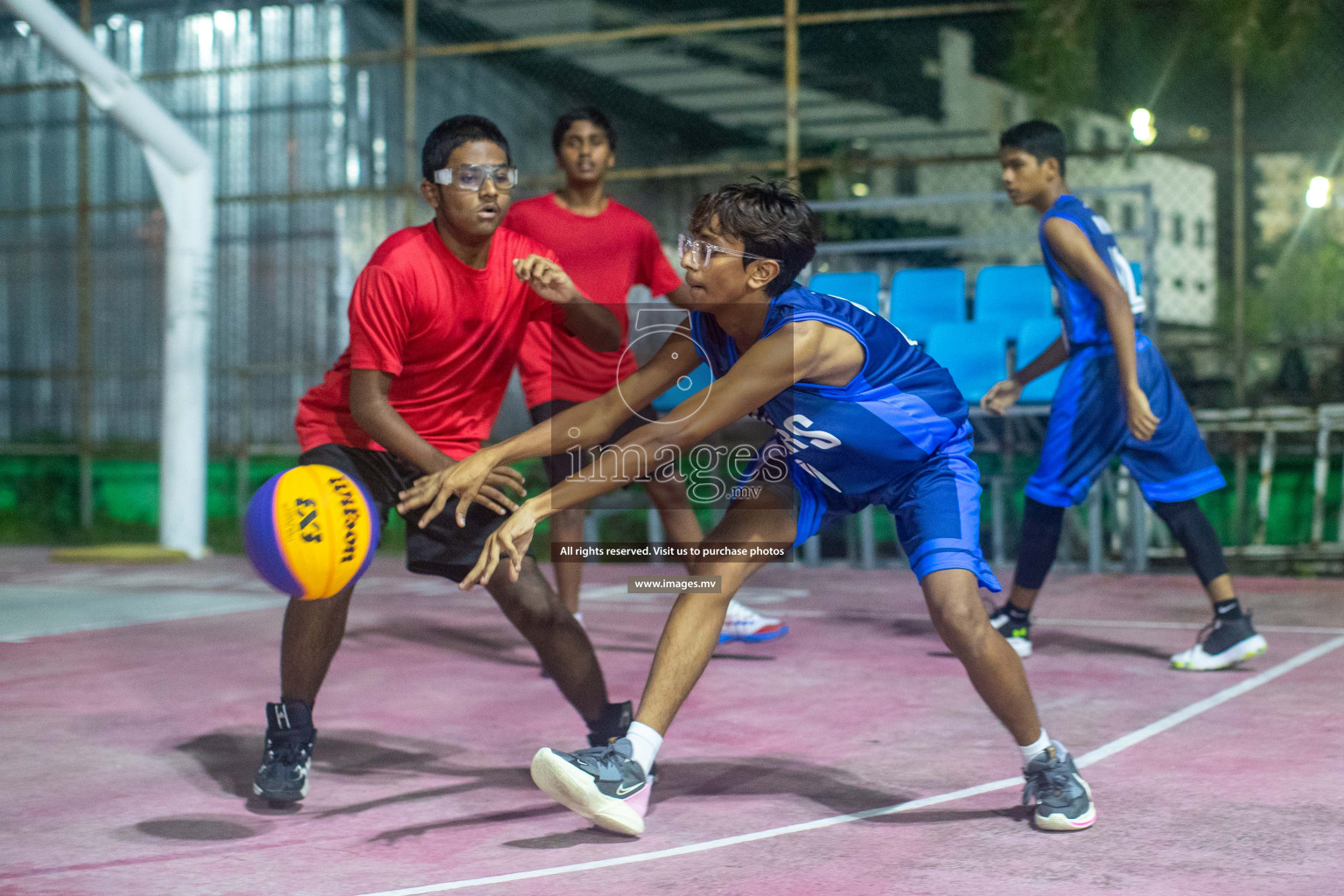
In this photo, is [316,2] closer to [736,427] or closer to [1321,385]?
[736,427]

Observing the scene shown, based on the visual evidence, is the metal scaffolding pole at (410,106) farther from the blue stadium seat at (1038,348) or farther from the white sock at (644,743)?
the white sock at (644,743)

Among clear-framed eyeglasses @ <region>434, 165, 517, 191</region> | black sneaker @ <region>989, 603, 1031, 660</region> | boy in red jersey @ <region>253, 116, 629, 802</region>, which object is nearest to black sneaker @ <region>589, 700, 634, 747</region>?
boy in red jersey @ <region>253, 116, 629, 802</region>

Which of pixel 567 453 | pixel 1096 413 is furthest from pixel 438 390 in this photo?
pixel 1096 413

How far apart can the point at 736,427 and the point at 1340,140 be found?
16.3ft

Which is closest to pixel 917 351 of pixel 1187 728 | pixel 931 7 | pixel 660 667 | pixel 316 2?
pixel 660 667

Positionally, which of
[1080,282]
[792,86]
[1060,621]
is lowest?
[1060,621]

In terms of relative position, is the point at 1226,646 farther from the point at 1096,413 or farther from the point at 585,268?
the point at 585,268

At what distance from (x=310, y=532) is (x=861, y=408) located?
1.36 meters

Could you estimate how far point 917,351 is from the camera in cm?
363

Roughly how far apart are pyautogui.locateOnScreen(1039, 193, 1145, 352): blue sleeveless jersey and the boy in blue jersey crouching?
2120 mm

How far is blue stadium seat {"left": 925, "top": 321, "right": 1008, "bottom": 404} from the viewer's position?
9.00 m

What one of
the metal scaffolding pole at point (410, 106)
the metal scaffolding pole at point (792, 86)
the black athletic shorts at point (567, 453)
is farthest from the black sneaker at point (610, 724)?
the metal scaffolding pole at point (410, 106)

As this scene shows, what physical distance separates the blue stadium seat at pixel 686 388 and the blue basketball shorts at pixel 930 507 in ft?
14.2

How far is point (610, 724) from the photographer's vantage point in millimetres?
3881
